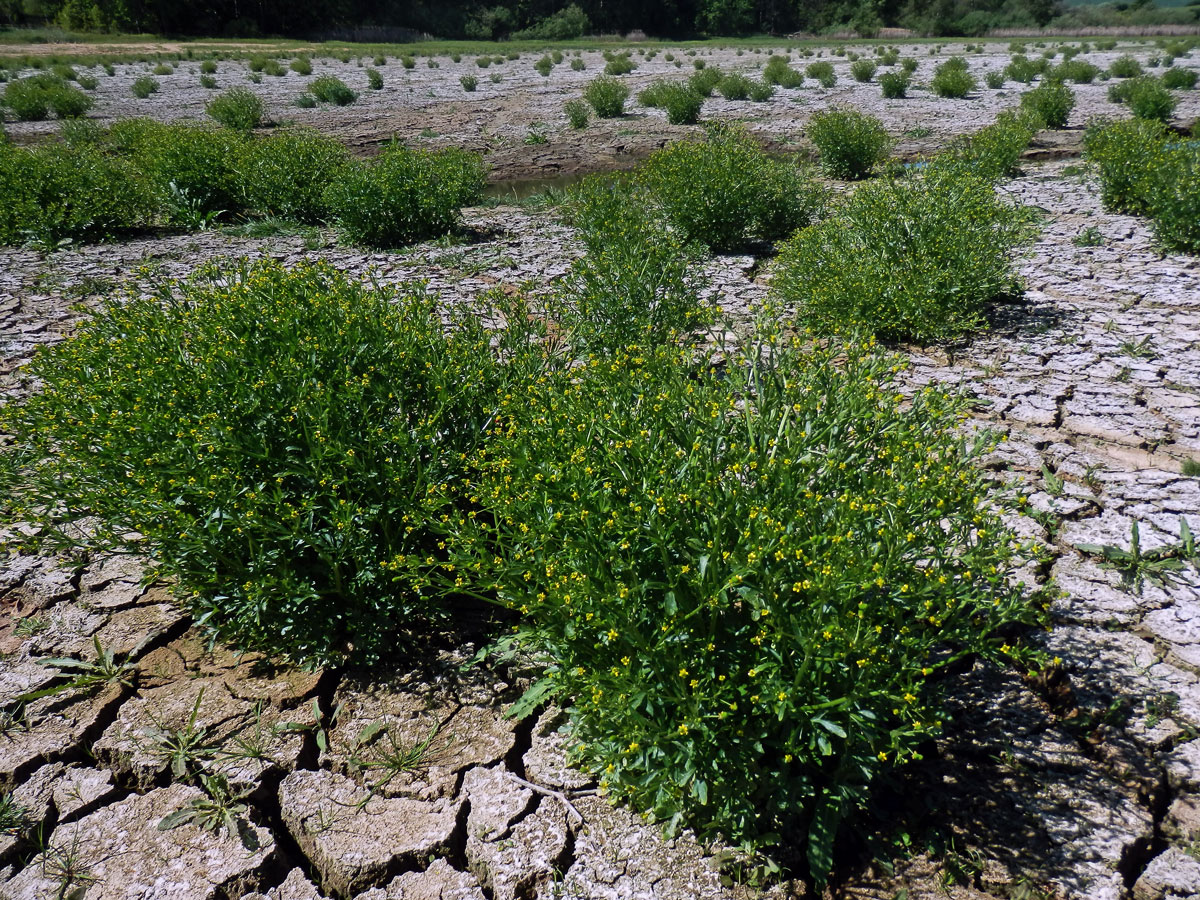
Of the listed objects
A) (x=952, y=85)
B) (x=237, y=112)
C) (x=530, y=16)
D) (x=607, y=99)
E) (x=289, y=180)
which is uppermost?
(x=530, y=16)

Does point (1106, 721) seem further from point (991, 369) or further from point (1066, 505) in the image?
point (991, 369)

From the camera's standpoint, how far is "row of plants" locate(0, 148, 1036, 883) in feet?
6.72

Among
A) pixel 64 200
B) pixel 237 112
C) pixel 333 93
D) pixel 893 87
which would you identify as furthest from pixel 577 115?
pixel 64 200

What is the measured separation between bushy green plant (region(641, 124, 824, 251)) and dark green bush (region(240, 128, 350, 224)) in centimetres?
420

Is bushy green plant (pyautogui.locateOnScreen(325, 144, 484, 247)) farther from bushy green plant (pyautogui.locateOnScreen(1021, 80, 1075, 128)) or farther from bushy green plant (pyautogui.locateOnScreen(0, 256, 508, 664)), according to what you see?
bushy green plant (pyautogui.locateOnScreen(1021, 80, 1075, 128))

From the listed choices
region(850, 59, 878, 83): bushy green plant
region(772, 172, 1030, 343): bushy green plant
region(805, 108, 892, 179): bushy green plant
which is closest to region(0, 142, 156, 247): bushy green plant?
region(772, 172, 1030, 343): bushy green plant

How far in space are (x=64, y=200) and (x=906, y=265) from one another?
9316 millimetres

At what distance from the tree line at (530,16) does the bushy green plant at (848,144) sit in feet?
162

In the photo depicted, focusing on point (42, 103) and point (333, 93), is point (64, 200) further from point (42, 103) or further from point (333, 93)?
point (333, 93)

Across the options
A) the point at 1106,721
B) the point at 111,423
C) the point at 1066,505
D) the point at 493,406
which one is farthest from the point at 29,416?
the point at 1066,505

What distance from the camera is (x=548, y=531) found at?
90.6 inches

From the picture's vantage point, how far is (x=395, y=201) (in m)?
8.32

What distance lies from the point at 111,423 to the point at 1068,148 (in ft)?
48.6

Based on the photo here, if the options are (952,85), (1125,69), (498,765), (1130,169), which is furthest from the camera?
(1125,69)
